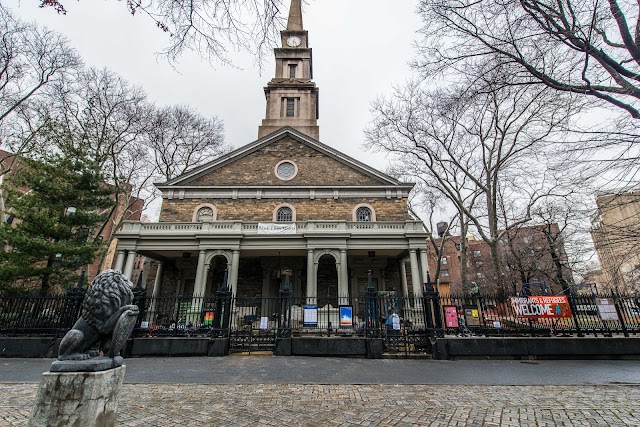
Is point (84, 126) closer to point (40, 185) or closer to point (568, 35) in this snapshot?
point (40, 185)

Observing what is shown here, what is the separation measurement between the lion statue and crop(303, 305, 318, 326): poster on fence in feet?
21.8

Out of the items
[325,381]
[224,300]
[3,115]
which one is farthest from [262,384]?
[3,115]

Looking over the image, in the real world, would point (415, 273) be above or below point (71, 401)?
above

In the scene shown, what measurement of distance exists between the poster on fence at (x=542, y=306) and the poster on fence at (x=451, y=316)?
7.79ft

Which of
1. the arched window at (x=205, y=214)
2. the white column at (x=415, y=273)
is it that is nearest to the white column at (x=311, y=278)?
the white column at (x=415, y=273)

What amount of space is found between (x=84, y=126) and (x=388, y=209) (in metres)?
21.8

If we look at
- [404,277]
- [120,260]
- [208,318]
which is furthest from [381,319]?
[120,260]

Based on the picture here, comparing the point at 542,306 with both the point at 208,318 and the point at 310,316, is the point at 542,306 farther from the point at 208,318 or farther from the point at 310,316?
the point at 208,318

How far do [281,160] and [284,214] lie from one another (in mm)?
4752

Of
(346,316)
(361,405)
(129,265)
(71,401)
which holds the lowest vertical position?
(361,405)

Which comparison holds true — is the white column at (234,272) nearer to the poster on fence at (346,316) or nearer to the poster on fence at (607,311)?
the poster on fence at (346,316)

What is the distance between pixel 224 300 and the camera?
9805 mm

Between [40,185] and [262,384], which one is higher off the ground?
[40,185]

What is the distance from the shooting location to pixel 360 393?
5.23 m
